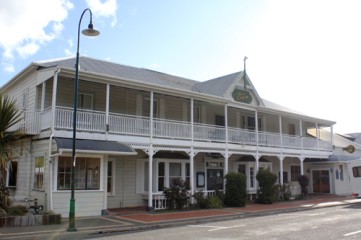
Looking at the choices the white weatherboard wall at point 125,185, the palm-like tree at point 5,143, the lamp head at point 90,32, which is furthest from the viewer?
the white weatherboard wall at point 125,185

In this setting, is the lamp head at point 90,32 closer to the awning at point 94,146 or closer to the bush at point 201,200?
the awning at point 94,146

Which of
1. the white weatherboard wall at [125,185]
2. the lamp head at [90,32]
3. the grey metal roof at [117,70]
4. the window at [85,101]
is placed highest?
the grey metal roof at [117,70]

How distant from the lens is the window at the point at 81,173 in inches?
646

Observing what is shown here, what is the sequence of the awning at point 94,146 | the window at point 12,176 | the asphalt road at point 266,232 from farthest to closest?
the window at point 12,176
the awning at point 94,146
the asphalt road at point 266,232

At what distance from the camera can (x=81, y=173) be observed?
1705cm

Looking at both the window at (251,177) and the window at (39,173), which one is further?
the window at (251,177)

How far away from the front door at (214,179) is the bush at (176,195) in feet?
19.7

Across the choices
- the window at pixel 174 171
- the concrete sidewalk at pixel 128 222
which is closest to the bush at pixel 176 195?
the concrete sidewalk at pixel 128 222

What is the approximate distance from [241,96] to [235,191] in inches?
261

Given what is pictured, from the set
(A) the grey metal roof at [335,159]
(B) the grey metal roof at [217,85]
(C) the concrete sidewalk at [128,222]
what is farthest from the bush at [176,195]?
(A) the grey metal roof at [335,159]

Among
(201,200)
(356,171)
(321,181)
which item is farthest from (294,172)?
(201,200)

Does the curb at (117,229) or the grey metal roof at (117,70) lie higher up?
the grey metal roof at (117,70)

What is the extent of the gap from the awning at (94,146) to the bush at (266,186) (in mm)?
9562

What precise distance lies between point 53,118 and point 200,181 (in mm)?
11682
